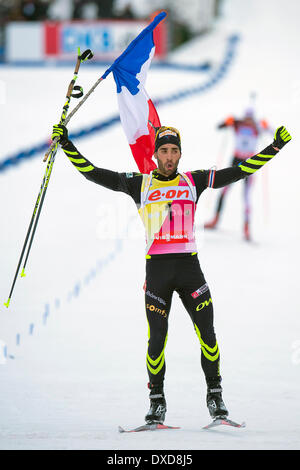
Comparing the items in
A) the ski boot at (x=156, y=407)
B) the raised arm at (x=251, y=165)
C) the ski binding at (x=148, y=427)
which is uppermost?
the raised arm at (x=251, y=165)

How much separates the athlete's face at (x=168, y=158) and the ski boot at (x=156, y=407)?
132 centimetres

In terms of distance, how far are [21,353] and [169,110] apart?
1436cm

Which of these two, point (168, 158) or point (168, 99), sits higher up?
point (168, 99)

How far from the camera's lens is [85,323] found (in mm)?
7703

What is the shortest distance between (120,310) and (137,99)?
312cm

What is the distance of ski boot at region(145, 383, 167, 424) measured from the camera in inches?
190

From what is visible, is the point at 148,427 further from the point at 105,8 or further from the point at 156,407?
the point at 105,8

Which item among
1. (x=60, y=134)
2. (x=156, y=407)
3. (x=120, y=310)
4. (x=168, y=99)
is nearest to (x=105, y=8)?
(x=168, y=99)

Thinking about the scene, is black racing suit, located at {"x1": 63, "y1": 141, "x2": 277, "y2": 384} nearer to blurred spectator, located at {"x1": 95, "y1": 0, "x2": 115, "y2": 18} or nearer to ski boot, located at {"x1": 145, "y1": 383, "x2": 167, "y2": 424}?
ski boot, located at {"x1": 145, "y1": 383, "x2": 167, "y2": 424}

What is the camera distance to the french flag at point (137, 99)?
18.0 ft

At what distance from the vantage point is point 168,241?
15.9 ft

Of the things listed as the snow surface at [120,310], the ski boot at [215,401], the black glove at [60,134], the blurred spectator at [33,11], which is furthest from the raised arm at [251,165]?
the blurred spectator at [33,11]

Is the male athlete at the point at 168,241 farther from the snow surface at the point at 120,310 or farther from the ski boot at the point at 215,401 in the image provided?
the snow surface at the point at 120,310

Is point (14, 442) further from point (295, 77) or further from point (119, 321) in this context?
point (295, 77)
